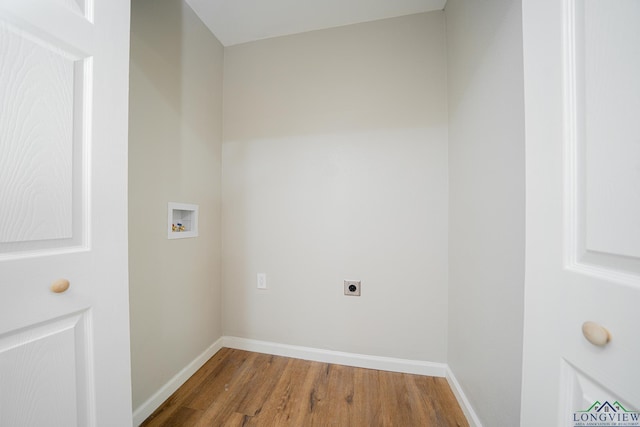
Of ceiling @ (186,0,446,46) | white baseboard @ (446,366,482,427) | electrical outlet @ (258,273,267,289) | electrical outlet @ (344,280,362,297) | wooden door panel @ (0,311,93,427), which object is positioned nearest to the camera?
→ wooden door panel @ (0,311,93,427)

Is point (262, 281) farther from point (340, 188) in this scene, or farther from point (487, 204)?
point (487, 204)

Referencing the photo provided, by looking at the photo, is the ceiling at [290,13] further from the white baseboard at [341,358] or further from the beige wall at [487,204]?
the white baseboard at [341,358]

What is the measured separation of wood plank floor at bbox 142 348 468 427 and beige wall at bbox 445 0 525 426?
0.24 meters

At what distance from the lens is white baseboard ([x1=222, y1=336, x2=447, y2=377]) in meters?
1.36

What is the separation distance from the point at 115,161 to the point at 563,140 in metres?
1.19

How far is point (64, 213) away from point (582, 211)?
4.02 ft

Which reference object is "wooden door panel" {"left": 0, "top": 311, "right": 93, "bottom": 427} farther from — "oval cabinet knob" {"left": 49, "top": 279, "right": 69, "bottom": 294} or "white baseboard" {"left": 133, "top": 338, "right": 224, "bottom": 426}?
"white baseboard" {"left": 133, "top": 338, "right": 224, "bottom": 426}

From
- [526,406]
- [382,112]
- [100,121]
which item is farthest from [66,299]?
[382,112]

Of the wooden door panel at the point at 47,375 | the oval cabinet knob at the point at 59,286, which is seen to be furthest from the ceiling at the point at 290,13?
the wooden door panel at the point at 47,375

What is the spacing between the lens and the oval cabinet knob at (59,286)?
21.2 inches

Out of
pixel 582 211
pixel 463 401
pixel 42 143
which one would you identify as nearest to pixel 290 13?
pixel 42 143

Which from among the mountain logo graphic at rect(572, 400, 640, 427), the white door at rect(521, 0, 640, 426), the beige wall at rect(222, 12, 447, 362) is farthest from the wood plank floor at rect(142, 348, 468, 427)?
the mountain logo graphic at rect(572, 400, 640, 427)

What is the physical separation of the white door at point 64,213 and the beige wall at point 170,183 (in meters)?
0.44

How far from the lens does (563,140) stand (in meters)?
0.42
